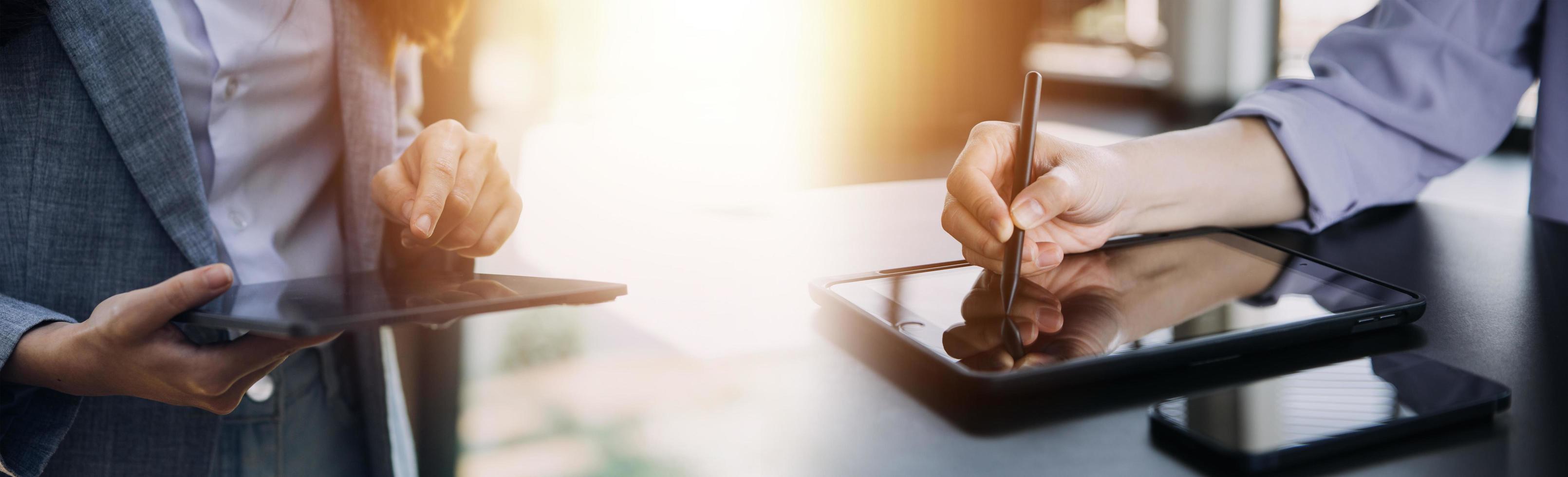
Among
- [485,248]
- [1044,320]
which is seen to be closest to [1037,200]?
[1044,320]

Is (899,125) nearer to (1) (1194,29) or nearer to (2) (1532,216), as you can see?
(1) (1194,29)

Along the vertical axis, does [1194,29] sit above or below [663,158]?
above

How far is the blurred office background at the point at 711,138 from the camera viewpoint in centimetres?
43

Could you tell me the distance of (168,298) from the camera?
44cm

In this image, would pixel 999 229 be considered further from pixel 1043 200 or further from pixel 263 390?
pixel 263 390

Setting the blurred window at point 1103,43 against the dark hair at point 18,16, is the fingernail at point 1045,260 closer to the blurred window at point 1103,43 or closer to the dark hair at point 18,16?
the dark hair at point 18,16

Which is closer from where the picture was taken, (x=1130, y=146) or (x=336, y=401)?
(x=1130, y=146)

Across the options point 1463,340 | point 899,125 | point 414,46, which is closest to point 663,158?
point 414,46

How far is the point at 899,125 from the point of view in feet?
15.1

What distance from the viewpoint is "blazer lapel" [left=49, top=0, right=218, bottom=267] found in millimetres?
588

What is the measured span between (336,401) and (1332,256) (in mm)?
869

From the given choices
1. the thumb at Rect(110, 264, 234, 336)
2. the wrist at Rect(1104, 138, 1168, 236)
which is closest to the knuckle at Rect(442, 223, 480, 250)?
the thumb at Rect(110, 264, 234, 336)

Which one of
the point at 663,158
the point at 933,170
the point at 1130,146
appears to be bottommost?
the point at 933,170

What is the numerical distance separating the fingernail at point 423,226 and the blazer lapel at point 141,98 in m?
0.20
